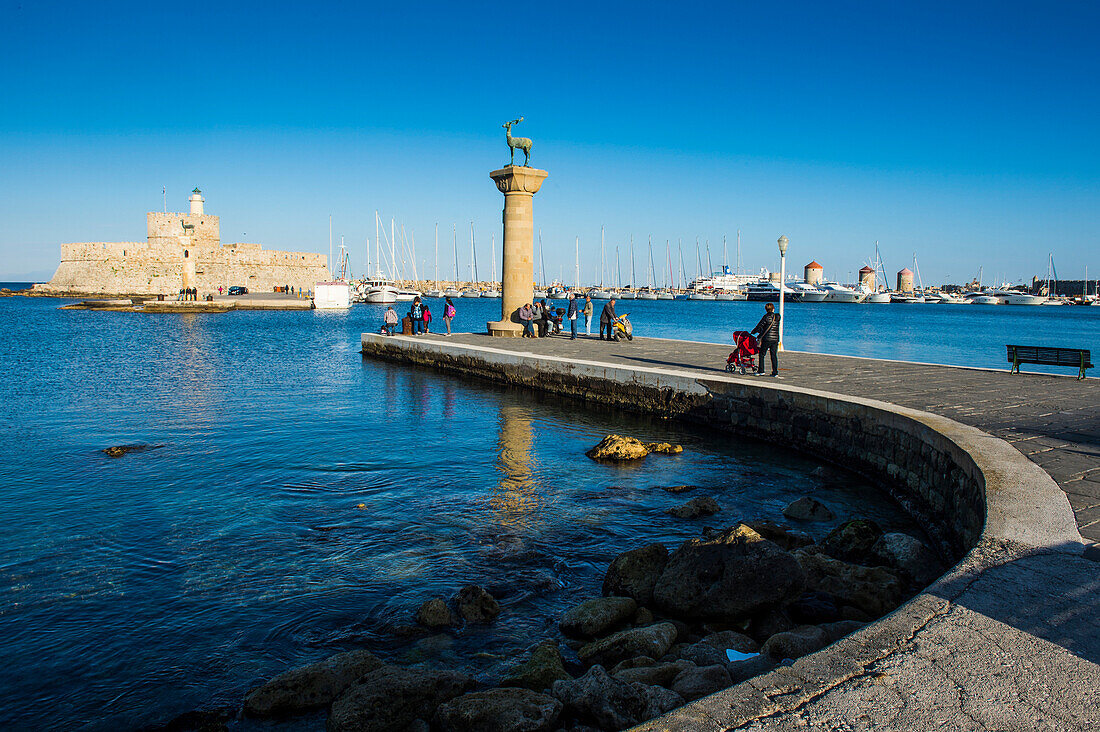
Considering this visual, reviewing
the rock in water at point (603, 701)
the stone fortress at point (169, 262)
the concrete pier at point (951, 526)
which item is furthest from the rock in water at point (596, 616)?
the stone fortress at point (169, 262)

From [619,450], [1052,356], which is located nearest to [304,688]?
[619,450]

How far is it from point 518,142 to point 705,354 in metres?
9.93

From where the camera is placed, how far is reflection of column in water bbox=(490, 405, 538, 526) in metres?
9.17

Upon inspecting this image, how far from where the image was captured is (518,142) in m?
24.2

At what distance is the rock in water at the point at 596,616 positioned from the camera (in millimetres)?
5801

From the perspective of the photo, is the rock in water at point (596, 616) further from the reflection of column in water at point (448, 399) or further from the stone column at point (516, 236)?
the stone column at point (516, 236)

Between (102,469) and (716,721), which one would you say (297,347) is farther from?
(716,721)

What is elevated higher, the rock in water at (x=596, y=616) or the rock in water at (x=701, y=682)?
the rock in water at (x=701, y=682)

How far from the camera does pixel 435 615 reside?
6.07 metres

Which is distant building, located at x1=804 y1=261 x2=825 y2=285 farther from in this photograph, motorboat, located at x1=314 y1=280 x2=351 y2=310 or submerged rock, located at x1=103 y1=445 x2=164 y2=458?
submerged rock, located at x1=103 y1=445 x2=164 y2=458

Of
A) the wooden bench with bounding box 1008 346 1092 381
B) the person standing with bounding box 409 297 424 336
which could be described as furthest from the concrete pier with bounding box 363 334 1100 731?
the person standing with bounding box 409 297 424 336

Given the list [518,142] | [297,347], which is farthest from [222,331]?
[518,142]

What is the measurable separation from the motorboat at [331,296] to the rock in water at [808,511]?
2670 inches

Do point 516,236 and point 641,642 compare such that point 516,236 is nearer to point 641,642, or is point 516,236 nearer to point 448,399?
point 448,399
